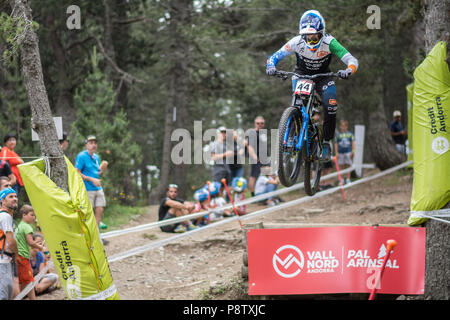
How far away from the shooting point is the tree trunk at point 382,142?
14375 mm

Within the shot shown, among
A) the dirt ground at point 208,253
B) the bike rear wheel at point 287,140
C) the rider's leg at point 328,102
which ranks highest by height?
the rider's leg at point 328,102

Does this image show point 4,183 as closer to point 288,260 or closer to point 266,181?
point 288,260

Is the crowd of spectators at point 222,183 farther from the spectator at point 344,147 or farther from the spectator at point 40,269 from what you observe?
the spectator at point 40,269

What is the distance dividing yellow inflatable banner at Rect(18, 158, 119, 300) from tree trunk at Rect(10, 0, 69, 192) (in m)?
0.31

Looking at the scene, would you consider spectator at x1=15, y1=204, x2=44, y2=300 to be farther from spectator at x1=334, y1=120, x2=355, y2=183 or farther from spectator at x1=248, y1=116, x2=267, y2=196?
spectator at x1=334, y1=120, x2=355, y2=183

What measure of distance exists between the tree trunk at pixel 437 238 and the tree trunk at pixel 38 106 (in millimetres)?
4711

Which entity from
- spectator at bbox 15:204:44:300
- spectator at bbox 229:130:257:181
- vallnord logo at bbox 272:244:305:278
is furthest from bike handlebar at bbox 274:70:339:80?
spectator at bbox 229:130:257:181

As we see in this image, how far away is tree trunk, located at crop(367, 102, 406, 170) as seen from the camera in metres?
14.4

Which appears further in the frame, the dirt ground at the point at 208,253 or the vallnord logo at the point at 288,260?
the dirt ground at the point at 208,253

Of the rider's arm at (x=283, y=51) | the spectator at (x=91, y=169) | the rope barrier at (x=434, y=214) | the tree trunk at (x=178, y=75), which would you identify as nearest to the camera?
the rider's arm at (x=283, y=51)

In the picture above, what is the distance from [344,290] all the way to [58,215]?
12.5 feet

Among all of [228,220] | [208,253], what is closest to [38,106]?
[208,253]

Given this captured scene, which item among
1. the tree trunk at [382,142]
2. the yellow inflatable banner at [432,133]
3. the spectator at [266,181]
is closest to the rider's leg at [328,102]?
the yellow inflatable banner at [432,133]

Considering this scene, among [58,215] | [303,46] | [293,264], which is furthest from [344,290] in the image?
[58,215]
